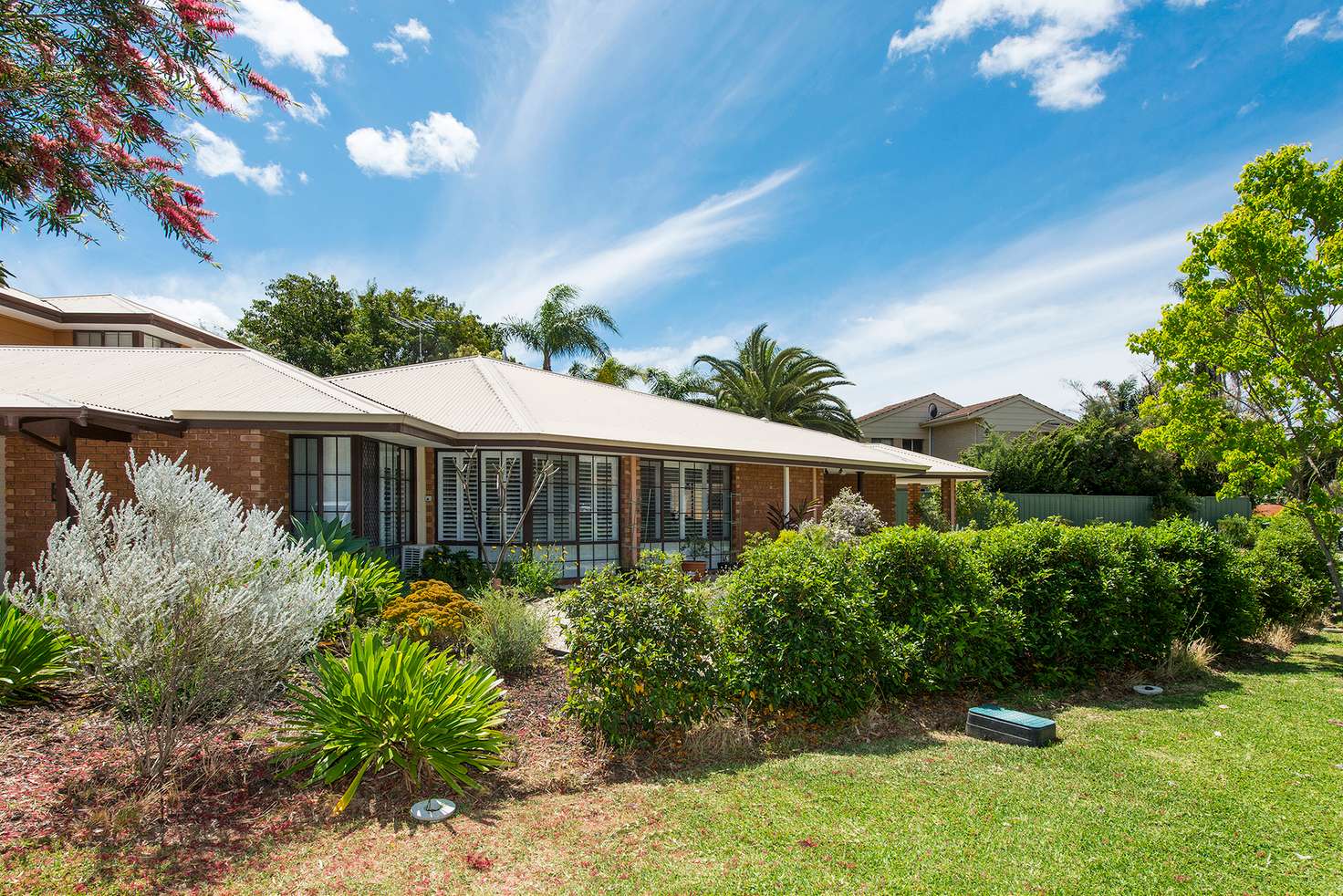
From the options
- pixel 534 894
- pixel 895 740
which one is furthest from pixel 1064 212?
pixel 534 894

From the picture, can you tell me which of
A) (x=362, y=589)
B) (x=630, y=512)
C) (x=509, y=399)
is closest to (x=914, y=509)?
(x=630, y=512)

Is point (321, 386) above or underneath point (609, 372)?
underneath

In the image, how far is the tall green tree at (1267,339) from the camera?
10.6 metres

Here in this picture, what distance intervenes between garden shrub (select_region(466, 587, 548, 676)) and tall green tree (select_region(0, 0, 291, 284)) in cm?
455

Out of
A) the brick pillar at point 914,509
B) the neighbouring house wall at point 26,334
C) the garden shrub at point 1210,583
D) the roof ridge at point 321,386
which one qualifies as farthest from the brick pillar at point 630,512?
the neighbouring house wall at point 26,334

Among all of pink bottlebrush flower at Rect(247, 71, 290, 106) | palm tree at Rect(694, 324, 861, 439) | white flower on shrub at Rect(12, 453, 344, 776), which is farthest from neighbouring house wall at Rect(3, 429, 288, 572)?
palm tree at Rect(694, 324, 861, 439)

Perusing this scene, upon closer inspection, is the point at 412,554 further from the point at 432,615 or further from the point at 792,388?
the point at 792,388

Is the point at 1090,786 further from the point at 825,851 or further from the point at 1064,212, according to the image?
the point at 1064,212

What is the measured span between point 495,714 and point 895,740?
129 inches

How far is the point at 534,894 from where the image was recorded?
367 centimetres

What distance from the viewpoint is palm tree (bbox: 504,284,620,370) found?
32.7 metres

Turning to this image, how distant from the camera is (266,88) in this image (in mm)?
5680

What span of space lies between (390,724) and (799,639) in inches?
129

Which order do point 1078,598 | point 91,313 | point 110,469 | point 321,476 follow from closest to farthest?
point 1078,598 < point 110,469 < point 321,476 < point 91,313
